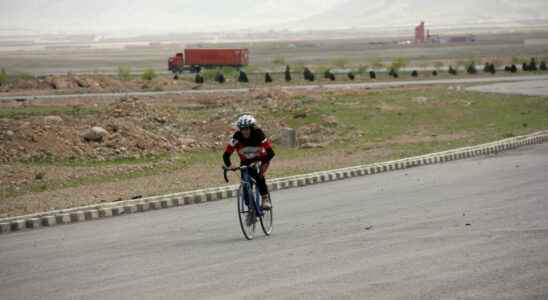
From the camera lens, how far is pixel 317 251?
43.9 ft

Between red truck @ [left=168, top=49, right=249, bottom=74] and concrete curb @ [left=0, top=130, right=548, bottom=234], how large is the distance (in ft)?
203

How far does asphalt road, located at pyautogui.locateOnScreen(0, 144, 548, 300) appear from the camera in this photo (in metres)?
10.9

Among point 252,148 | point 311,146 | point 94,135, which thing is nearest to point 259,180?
point 252,148

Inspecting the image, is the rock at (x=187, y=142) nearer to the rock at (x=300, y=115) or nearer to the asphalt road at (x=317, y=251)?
the rock at (x=300, y=115)

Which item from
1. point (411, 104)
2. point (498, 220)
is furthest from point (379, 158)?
point (411, 104)

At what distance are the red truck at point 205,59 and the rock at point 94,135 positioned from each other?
5940cm

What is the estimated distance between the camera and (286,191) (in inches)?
873

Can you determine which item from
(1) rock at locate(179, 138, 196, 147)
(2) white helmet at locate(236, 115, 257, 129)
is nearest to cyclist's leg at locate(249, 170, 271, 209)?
(2) white helmet at locate(236, 115, 257, 129)

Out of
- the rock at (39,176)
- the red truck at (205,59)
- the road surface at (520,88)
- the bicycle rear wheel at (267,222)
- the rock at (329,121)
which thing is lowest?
the red truck at (205,59)

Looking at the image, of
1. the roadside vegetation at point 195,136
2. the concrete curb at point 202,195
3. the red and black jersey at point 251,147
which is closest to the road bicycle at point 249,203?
the red and black jersey at point 251,147

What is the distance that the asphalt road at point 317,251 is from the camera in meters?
10.9

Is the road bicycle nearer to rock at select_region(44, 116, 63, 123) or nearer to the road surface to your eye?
rock at select_region(44, 116, 63, 123)

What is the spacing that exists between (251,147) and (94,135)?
54.0ft

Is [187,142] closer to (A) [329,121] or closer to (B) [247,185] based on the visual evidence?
(A) [329,121]
